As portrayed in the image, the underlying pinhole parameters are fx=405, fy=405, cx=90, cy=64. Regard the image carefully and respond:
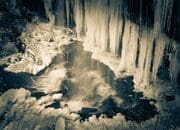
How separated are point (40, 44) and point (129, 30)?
2.64m

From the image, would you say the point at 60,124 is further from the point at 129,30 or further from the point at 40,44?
the point at 40,44

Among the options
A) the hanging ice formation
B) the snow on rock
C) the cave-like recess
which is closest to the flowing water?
the cave-like recess

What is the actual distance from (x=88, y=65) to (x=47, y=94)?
1540 millimetres

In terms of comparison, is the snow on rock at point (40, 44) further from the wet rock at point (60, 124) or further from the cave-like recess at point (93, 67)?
the wet rock at point (60, 124)

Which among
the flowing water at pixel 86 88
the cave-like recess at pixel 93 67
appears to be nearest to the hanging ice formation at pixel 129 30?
the cave-like recess at pixel 93 67

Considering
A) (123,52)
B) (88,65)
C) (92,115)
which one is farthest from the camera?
(88,65)

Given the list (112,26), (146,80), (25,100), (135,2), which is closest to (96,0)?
(112,26)

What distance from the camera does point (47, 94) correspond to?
852cm

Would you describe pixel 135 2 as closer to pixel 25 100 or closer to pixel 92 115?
pixel 92 115

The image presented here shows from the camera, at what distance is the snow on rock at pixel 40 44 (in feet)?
31.1

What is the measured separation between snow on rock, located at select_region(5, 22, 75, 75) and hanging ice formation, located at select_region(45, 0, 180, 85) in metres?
0.46

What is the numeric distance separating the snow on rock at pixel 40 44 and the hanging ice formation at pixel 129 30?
0.46 metres

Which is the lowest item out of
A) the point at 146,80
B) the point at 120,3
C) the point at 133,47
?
the point at 146,80

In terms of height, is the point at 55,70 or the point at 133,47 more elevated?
the point at 133,47
